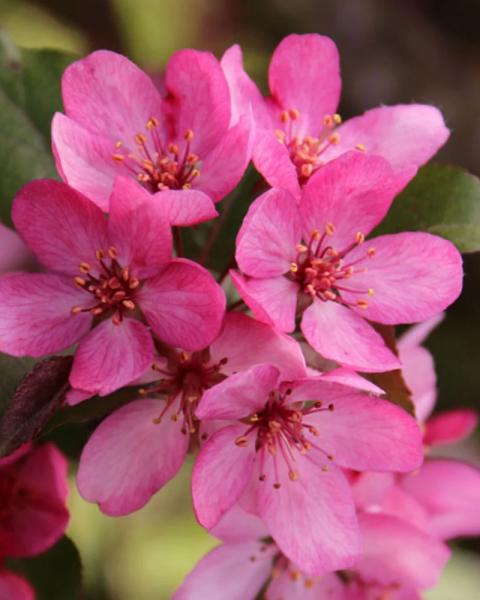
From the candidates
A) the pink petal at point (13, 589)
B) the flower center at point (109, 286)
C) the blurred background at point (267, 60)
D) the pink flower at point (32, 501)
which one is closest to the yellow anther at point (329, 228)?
the flower center at point (109, 286)

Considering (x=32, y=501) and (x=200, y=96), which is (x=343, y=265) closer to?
A: (x=200, y=96)

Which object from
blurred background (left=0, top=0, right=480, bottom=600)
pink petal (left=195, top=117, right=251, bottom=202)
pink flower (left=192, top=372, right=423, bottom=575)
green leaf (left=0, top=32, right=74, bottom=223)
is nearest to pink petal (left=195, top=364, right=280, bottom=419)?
pink flower (left=192, top=372, right=423, bottom=575)

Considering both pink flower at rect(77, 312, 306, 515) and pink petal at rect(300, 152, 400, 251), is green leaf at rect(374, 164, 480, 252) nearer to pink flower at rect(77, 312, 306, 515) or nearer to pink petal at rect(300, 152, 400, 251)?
pink petal at rect(300, 152, 400, 251)

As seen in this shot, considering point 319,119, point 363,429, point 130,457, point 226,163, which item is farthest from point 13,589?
point 319,119

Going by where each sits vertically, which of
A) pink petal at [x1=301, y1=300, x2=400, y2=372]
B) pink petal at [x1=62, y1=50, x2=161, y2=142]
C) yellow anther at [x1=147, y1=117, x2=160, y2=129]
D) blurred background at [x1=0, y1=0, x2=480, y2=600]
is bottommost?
blurred background at [x1=0, y1=0, x2=480, y2=600]

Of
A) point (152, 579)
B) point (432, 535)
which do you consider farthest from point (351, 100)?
point (432, 535)

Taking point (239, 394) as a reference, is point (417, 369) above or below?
below

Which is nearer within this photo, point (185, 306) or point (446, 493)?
point (185, 306)
